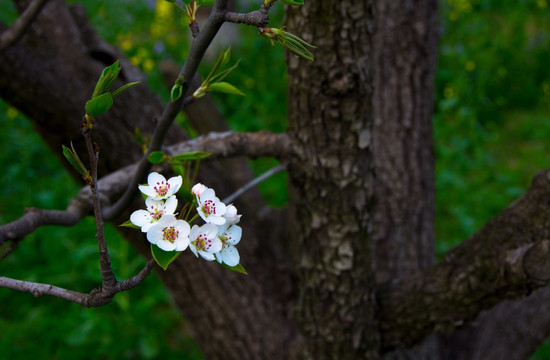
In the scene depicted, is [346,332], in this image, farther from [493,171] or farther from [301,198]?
[493,171]

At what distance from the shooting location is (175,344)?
2641 millimetres

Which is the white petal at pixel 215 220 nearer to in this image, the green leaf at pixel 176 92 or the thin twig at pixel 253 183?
the green leaf at pixel 176 92

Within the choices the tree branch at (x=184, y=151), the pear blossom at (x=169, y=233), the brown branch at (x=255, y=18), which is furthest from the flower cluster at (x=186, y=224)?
the tree branch at (x=184, y=151)

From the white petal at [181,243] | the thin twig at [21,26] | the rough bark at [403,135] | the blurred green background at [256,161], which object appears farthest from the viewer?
the blurred green background at [256,161]

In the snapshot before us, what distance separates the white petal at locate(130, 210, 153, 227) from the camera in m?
0.70

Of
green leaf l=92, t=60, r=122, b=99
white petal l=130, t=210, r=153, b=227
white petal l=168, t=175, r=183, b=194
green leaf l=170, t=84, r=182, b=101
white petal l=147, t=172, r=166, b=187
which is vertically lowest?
white petal l=130, t=210, r=153, b=227

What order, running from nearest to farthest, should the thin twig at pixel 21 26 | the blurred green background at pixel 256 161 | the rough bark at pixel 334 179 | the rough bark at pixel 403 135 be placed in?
the rough bark at pixel 334 179
the thin twig at pixel 21 26
the rough bark at pixel 403 135
the blurred green background at pixel 256 161

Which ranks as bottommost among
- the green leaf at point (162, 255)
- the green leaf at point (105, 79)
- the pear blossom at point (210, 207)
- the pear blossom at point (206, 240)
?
the green leaf at point (162, 255)

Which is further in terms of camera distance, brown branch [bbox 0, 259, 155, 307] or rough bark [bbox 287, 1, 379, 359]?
rough bark [bbox 287, 1, 379, 359]

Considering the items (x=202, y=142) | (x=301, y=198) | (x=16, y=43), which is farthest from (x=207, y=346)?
(x=16, y=43)

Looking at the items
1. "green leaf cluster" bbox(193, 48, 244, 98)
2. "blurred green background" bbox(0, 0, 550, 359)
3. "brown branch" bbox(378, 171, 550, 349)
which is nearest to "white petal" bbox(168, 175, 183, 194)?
"green leaf cluster" bbox(193, 48, 244, 98)

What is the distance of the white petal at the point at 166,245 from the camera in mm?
671

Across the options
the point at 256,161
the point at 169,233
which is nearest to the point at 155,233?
→ the point at 169,233

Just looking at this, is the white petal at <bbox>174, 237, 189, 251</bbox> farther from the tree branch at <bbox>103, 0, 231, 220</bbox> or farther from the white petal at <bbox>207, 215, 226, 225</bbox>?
the tree branch at <bbox>103, 0, 231, 220</bbox>
